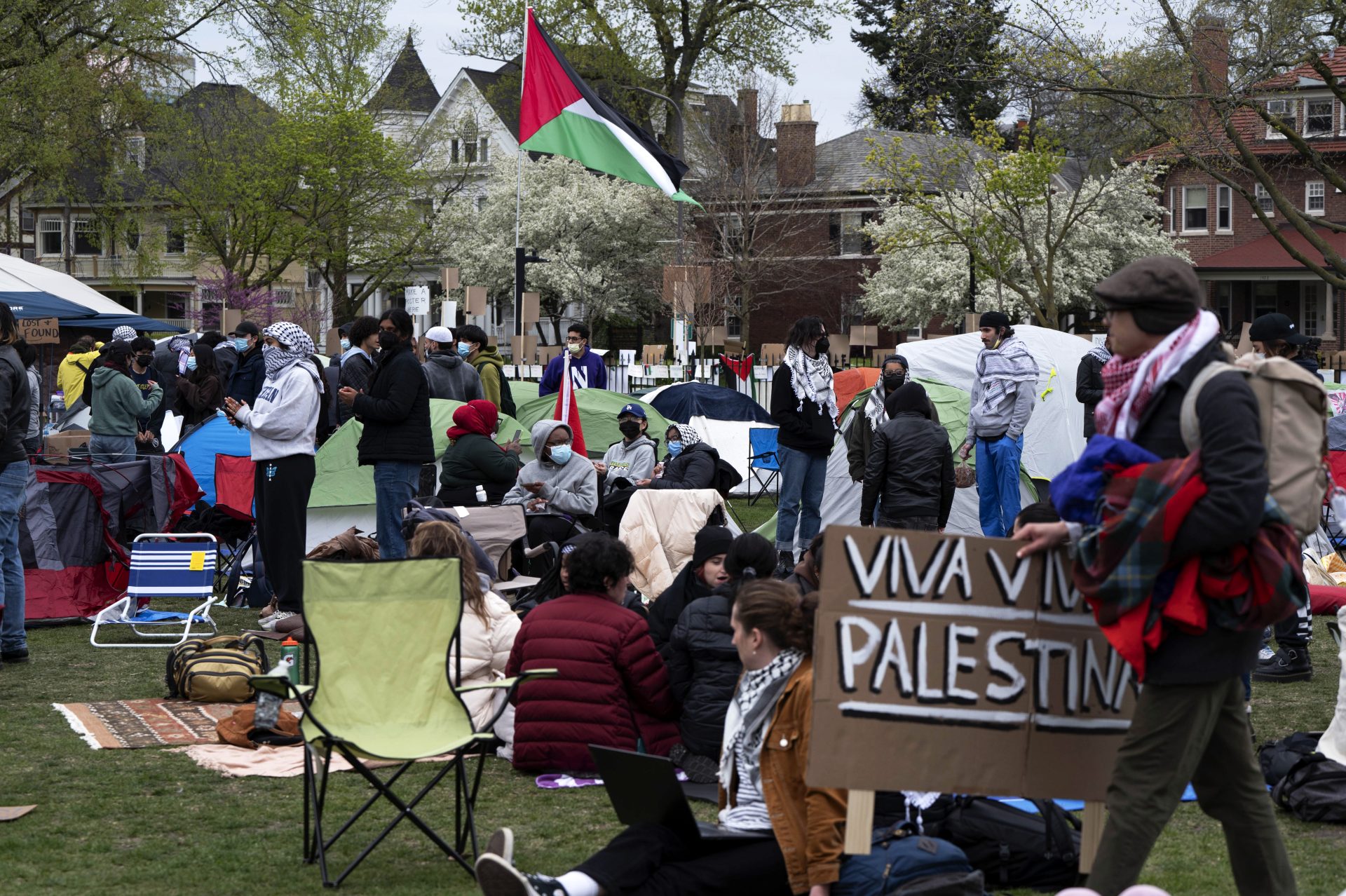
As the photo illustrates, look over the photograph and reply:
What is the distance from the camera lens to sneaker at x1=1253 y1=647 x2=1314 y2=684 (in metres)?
8.52

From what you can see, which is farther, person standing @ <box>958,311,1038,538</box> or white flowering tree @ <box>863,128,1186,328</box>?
white flowering tree @ <box>863,128,1186,328</box>

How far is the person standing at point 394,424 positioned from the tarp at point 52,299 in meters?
9.01

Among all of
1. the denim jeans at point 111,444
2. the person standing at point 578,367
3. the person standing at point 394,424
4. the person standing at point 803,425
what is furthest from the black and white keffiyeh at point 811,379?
the denim jeans at point 111,444

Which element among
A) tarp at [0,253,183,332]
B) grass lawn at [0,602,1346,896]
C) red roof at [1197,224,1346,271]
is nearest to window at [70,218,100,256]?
tarp at [0,253,183,332]

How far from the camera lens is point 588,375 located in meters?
15.8

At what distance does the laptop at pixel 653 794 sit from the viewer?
441 centimetres

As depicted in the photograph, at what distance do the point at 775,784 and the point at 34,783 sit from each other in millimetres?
3595

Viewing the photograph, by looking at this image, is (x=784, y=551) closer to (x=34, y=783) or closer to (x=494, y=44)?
(x=34, y=783)

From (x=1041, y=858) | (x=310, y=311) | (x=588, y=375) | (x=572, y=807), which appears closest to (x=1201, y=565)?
(x=1041, y=858)

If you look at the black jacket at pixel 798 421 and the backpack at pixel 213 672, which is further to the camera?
the black jacket at pixel 798 421

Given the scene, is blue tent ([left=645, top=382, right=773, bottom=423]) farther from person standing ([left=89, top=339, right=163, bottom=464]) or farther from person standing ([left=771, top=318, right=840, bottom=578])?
person standing ([left=771, top=318, right=840, bottom=578])

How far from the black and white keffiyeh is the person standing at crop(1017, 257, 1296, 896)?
7.40 meters

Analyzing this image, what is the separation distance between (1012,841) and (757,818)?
100cm

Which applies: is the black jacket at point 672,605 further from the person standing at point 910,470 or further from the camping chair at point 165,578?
the person standing at point 910,470
